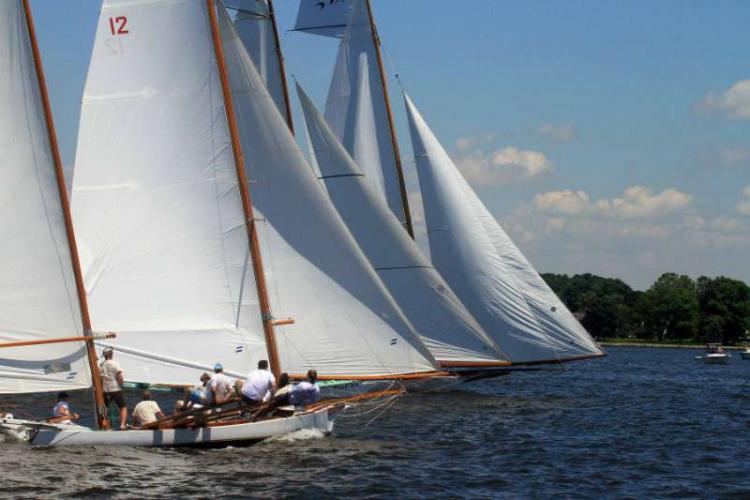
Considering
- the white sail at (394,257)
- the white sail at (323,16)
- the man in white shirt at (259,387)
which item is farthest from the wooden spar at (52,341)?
the white sail at (323,16)

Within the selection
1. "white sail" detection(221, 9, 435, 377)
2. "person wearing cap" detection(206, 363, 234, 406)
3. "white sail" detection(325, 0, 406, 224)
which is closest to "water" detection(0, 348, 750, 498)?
"person wearing cap" detection(206, 363, 234, 406)

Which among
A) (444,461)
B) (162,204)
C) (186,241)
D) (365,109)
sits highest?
(365,109)

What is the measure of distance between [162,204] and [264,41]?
16.3 meters

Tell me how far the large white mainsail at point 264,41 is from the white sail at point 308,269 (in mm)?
11438

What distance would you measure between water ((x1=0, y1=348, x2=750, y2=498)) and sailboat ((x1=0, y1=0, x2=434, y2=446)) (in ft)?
9.51

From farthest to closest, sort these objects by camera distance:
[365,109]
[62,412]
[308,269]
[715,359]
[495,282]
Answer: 1. [715,359]
2. [365,109]
3. [495,282]
4. [308,269]
5. [62,412]

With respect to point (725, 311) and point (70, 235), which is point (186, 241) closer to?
point (70, 235)

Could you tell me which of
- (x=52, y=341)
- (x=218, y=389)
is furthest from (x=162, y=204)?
(x=218, y=389)

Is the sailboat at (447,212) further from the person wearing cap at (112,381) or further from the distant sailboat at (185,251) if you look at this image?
the person wearing cap at (112,381)

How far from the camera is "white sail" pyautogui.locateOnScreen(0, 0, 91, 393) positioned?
→ 28.0 meters

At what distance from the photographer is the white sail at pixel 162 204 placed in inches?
1214

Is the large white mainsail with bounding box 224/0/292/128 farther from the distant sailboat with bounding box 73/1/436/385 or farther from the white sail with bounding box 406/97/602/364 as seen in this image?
the distant sailboat with bounding box 73/1/436/385

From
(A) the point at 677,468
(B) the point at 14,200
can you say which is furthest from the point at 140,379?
(A) the point at 677,468

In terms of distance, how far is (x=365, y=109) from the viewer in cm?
4856
